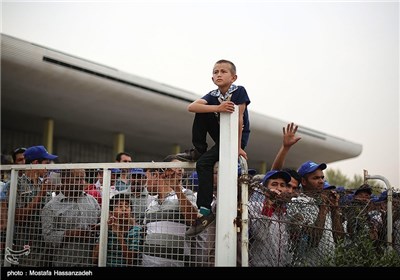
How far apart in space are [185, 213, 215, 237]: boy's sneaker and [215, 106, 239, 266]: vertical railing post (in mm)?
103

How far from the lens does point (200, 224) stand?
3.64m

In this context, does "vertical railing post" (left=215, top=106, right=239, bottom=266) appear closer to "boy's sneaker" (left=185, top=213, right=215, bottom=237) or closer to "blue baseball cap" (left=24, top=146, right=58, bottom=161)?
"boy's sneaker" (left=185, top=213, right=215, bottom=237)

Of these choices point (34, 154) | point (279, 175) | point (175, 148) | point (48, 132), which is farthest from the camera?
point (175, 148)

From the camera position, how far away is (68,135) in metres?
20.0

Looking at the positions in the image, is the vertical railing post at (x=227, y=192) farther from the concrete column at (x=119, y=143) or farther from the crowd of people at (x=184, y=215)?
the concrete column at (x=119, y=143)

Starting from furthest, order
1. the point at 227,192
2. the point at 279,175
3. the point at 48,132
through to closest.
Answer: the point at 48,132, the point at 279,175, the point at 227,192

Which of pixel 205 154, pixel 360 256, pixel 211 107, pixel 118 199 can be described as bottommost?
pixel 360 256

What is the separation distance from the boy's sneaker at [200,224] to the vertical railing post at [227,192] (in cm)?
10

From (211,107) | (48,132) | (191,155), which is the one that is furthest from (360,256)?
(48,132)

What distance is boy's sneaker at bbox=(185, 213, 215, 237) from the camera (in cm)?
362

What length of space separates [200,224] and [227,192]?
35cm

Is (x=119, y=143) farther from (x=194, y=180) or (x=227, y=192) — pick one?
(x=227, y=192)

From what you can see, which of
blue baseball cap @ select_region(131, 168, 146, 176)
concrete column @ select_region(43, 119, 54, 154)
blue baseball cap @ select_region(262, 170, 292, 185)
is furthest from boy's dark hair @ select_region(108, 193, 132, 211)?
concrete column @ select_region(43, 119, 54, 154)
